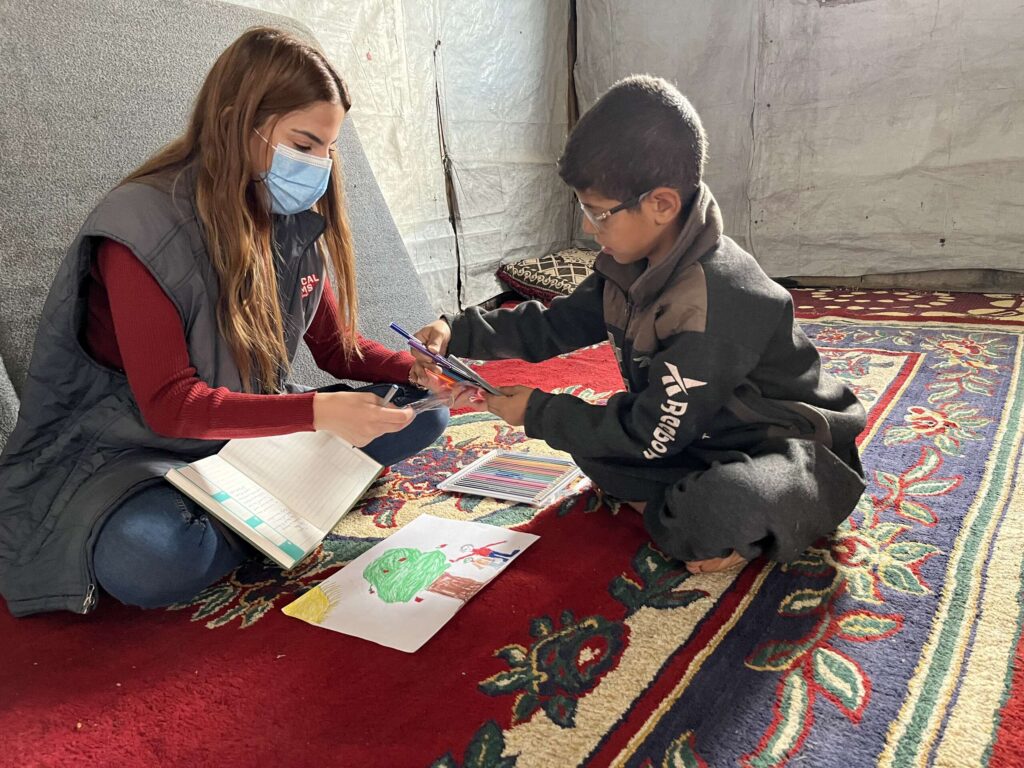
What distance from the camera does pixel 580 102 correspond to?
11.5 feet

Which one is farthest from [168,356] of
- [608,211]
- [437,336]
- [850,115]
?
[850,115]

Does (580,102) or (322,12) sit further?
(580,102)

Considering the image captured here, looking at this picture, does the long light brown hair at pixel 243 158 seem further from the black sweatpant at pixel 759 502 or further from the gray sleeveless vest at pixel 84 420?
the black sweatpant at pixel 759 502

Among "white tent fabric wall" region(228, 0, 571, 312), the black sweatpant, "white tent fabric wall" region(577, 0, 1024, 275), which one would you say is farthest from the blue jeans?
"white tent fabric wall" region(577, 0, 1024, 275)

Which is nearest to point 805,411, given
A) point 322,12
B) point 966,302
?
point 322,12

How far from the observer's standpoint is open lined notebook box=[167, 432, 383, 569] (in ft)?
3.37

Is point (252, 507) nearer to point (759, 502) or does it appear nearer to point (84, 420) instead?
point (84, 420)

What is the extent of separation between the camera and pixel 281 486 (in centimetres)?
114

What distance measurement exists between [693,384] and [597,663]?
0.38 m

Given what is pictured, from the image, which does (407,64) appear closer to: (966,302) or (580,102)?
(580,102)

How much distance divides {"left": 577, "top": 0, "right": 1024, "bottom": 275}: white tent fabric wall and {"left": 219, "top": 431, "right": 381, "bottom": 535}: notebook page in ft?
8.13

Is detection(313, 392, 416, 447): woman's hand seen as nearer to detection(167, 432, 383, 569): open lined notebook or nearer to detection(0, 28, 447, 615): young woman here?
detection(0, 28, 447, 615): young woman

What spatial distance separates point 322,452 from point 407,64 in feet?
5.66

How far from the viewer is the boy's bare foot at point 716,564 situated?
1.05 m
